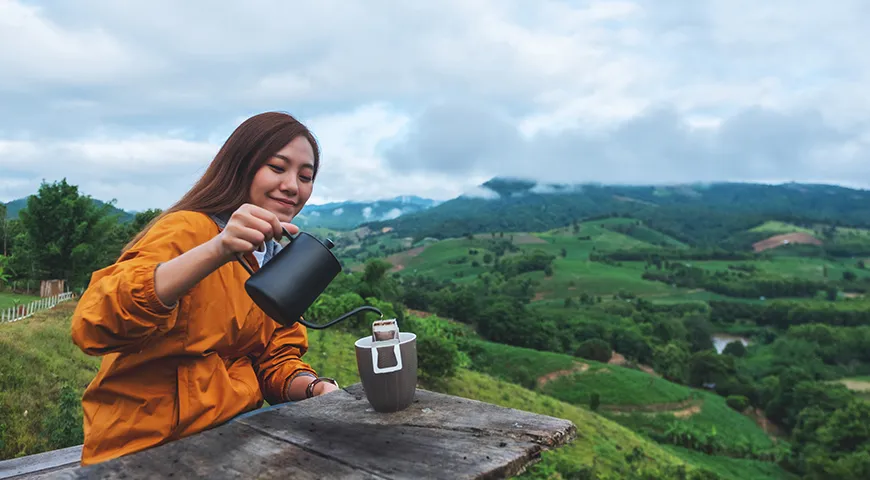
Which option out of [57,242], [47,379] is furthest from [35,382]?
[57,242]

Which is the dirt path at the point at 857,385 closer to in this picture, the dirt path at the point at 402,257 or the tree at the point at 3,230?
the tree at the point at 3,230

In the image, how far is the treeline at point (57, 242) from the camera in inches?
586

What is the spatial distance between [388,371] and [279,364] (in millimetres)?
917

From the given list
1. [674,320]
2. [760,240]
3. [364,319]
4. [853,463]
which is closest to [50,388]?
[364,319]

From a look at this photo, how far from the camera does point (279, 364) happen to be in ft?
8.77

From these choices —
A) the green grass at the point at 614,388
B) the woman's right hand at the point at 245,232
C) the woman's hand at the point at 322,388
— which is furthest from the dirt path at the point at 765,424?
the woman's right hand at the point at 245,232

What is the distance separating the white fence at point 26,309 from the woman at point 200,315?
1013 cm

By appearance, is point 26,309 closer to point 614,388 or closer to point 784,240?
point 614,388

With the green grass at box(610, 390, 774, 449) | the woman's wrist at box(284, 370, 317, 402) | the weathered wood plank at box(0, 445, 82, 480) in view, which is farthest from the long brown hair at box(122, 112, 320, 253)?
the green grass at box(610, 390, 774, 449)

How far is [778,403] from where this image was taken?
51375 millimetres

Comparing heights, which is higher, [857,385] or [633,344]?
[633,344]

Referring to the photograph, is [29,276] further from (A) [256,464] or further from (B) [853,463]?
(B) [853,463]

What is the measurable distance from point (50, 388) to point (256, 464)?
604 centimetres

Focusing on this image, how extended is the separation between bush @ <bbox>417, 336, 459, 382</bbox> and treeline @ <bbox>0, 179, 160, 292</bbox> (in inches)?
360
